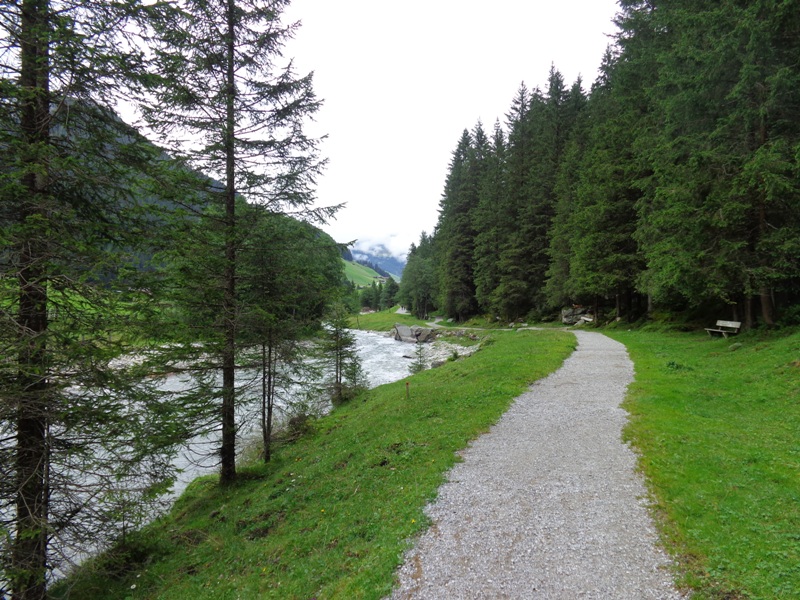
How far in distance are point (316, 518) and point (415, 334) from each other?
37707mm

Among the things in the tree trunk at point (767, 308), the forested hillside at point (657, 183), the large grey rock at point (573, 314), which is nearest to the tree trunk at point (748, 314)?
the forested hillside at point (657, 183)

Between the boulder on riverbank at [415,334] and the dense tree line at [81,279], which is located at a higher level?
the dense tree line at [81,279]

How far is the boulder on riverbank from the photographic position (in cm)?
4091

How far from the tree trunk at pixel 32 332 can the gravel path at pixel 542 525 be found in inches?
191

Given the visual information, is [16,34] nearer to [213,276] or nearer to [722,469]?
[213,276]

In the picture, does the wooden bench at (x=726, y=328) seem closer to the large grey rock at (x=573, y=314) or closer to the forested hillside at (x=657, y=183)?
the forested hillside at (x=657, y=183)

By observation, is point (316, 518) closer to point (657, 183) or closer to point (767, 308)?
point (767, 308)

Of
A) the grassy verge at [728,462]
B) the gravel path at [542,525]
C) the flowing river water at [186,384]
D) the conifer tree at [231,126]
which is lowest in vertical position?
the flowing river water at [186,384]

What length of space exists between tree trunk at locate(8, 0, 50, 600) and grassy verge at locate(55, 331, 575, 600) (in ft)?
3.42

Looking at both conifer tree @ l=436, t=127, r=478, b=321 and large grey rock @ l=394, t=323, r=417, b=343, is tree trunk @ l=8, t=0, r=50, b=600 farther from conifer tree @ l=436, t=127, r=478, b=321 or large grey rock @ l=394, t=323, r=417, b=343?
conifer tree @ l=436, t=127, r=478, b=321

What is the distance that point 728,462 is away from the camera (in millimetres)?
6191

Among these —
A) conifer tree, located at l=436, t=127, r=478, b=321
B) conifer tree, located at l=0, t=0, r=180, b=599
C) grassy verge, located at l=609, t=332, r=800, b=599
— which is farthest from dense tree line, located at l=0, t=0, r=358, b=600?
conifer tree, located at l=436, t=127, r=478, b=321

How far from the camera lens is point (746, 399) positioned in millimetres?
9367

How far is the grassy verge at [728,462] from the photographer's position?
3873mm
